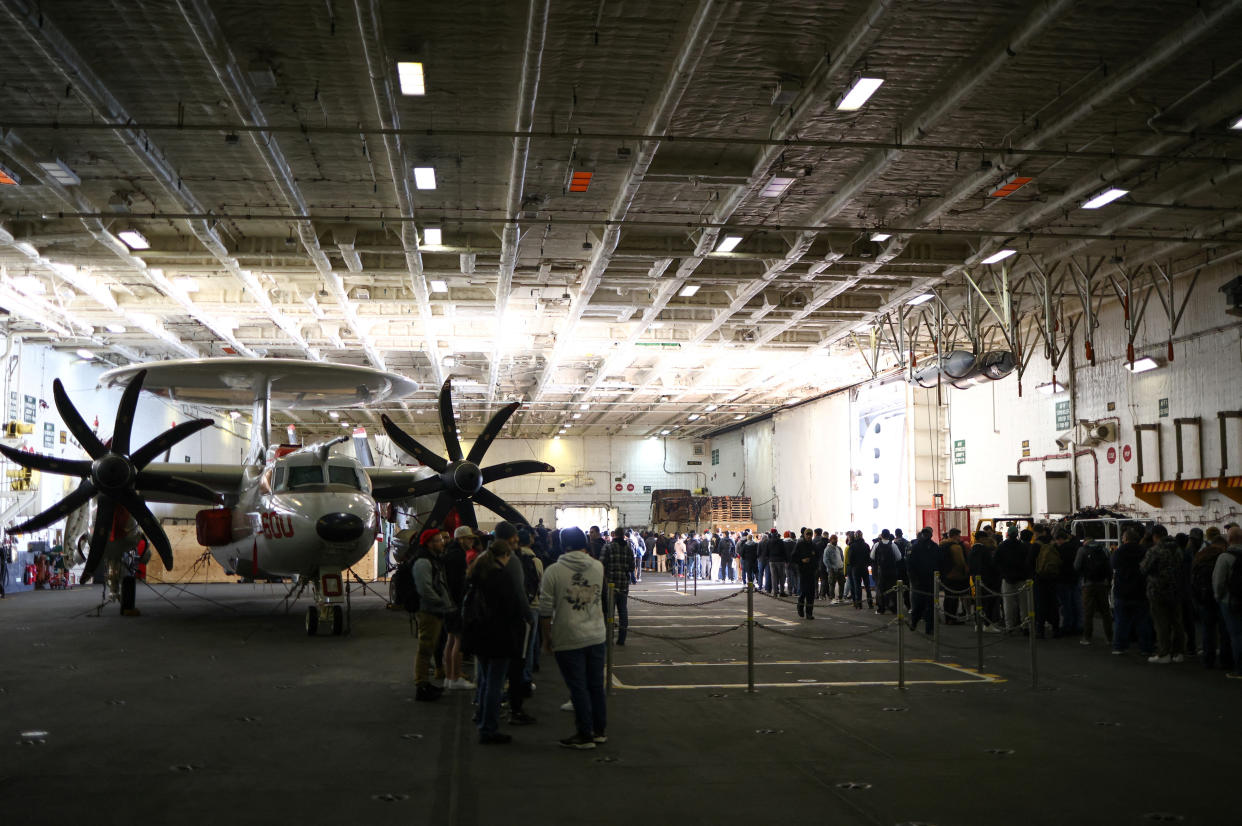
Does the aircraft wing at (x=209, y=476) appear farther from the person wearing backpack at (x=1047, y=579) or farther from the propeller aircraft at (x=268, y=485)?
the person wearing backpack at (x=1047, y=579)

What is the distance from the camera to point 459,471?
17703mm

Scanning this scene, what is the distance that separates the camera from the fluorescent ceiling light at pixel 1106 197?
16047 millimetres

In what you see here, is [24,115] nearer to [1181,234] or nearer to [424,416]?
[1181,234]

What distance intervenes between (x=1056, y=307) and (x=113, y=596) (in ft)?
77.3

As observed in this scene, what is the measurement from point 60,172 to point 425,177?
606 centimetres

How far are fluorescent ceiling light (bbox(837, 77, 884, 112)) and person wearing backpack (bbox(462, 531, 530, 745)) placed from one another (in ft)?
26.2

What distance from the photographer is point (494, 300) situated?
2512cm

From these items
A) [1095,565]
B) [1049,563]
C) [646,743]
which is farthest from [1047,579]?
[646,743]

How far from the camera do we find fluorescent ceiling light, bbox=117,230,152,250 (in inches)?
709

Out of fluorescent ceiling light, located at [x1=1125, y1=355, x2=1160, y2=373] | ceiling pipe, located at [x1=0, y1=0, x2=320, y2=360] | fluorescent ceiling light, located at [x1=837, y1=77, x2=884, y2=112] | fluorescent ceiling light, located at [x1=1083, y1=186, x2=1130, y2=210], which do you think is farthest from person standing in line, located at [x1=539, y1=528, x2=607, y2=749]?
fluorescent ceiling light, located at [x1=1125, y1=355, x2=1160, y2=373]


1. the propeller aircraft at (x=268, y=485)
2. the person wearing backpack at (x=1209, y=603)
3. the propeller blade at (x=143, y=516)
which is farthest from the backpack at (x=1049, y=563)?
the propeller blade at (x=143, y=516)

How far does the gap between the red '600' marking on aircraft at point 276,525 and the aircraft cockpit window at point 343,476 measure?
3.23 feet

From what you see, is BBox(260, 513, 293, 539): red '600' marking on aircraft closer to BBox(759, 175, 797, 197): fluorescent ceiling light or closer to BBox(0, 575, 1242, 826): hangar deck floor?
BBox(0, 575, 1242, 826): hangar deck floor

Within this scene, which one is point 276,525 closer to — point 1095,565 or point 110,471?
point 110,471
